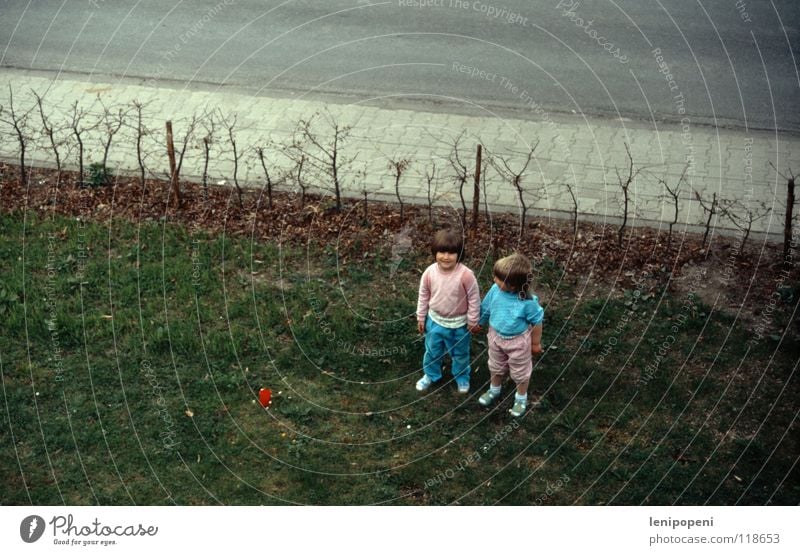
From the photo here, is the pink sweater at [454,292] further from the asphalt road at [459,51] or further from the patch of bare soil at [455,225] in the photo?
the asphalt road at [459,51]

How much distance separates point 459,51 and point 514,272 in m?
6.33

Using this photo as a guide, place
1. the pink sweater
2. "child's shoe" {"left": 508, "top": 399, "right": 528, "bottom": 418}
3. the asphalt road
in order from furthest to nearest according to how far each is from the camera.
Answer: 1. the asphalt road
2. "child's shoe" {"left": 508, "top": 399, "right": 528, "bottom": 418}
3. the pink sweater

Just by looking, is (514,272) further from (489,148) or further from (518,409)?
(489,148)

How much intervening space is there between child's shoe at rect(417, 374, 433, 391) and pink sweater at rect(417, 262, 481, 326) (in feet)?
1.97

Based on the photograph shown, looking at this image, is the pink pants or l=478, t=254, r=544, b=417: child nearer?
l=478, t=254, r=544, b=417: child

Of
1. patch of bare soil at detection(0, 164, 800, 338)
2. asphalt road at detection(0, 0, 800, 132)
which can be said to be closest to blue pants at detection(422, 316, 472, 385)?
patch of bare soil at detection(0, 164, 800, 338)

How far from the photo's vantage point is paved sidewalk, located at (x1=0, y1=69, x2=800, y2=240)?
32.8 feet

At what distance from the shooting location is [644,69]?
12.2m

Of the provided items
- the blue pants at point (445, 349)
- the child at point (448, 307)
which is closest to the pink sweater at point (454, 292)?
the child at point (448, 307)

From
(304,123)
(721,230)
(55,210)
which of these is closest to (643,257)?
(721,230)

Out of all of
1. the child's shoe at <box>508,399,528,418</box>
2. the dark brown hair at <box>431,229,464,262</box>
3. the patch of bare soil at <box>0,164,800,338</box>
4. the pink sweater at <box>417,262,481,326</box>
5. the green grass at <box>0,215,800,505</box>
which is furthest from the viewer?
the patch of bare soil at <box>0,164,800,338</box>

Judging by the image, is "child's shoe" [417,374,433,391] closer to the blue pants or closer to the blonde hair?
the blue pants

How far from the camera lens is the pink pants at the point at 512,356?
23.3ft

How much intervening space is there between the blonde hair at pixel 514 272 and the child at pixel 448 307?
294mm
